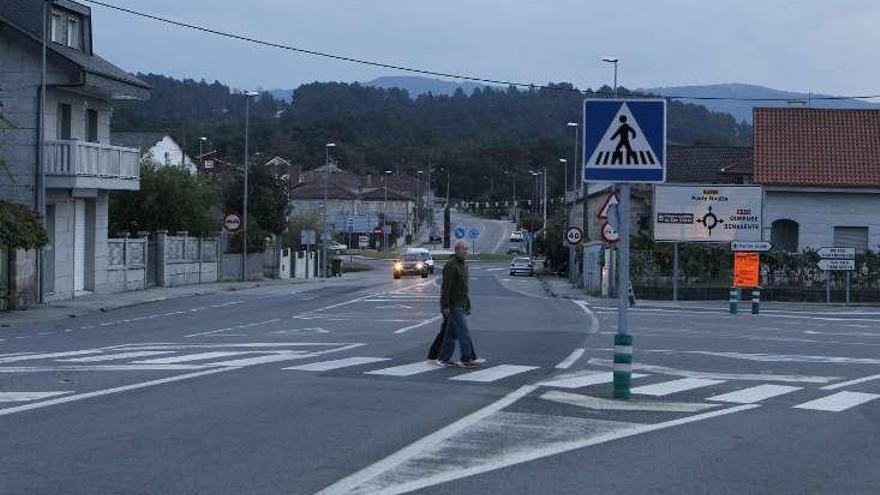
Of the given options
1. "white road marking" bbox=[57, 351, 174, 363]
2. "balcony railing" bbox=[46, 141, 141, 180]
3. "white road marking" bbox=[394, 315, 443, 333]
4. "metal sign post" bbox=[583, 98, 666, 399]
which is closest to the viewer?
"metal sign post" bbox=[583, 98, 666, 399]

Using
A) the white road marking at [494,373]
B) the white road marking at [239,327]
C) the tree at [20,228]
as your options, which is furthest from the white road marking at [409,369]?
the tree at [20,228]

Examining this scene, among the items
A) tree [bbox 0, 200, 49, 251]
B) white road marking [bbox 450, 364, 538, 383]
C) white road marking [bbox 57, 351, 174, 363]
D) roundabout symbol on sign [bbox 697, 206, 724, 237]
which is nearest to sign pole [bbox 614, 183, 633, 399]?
white road marking [bbox 450, 364, 538, 383]

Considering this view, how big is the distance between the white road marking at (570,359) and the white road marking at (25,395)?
282 inches

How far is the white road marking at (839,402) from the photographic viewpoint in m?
14.2

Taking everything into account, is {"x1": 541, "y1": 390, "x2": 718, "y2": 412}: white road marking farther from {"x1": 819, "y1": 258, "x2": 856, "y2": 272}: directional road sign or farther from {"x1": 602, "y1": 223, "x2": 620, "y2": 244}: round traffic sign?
{"x1": 819, "y1": 258, "x2": 856, "y2": 272}: directional road sign

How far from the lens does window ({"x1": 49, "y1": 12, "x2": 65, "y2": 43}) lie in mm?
40500

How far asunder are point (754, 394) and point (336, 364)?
588 centimetres

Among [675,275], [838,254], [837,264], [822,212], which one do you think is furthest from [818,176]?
[675,275]

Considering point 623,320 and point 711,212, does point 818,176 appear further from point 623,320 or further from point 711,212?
point 623,320

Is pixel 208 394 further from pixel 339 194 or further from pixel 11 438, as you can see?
pixel 339 194

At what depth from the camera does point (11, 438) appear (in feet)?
36.0

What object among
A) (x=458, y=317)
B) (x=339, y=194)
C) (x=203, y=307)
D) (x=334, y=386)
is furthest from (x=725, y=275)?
(x=339, y=194)

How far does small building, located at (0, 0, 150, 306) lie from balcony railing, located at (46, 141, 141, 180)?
0.03 metres

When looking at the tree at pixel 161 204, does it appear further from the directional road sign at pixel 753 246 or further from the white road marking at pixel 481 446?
the white road marking at pixel 481 446
